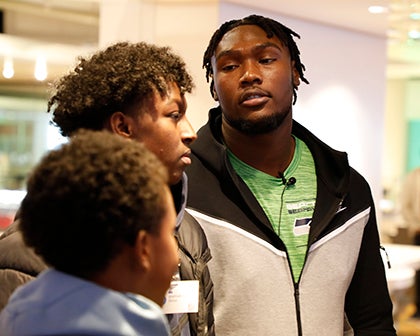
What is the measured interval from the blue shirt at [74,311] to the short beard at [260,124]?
3.03 ft

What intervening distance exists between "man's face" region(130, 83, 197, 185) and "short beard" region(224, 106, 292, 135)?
16.8 inches

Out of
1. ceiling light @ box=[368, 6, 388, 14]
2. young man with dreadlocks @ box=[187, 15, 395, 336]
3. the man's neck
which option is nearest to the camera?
young man with dreadlocks @ box=[187, 15, 395, 336]

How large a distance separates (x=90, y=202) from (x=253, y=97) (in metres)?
0.96

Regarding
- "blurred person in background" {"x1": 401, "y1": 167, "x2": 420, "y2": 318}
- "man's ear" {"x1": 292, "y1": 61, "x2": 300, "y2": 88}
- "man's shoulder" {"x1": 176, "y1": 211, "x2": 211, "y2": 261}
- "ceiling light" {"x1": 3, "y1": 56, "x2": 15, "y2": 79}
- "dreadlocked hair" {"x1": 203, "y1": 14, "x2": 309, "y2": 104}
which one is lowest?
"blurred person in background" {"x1": 401, "y1": 167, "x2": 420, "y2": 318}

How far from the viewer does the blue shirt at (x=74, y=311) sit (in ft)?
2.94

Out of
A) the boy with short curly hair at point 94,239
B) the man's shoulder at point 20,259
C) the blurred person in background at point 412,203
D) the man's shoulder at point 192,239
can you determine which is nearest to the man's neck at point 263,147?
the man's shoulder at point 192,239

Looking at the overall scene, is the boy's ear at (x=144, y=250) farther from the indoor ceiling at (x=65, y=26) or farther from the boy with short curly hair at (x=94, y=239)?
the indoor ceiling at (x=65, y=26)

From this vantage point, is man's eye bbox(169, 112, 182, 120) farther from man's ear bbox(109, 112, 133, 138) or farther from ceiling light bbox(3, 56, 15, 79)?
ceiling light bbox(3, 56, 15, 79)

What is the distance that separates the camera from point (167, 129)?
4.51ft

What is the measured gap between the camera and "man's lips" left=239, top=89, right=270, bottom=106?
5.97ft

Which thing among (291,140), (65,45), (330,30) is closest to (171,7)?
(330,30)

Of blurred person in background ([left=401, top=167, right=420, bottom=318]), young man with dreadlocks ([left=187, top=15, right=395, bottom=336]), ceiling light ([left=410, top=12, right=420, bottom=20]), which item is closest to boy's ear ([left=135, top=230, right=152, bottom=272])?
young man with dreadlocks ([left=187, top=15, right=395, bottom=336])

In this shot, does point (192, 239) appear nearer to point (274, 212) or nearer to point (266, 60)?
point (274, 212)

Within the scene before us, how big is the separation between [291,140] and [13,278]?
3.14 ft
